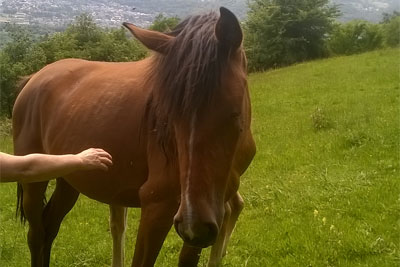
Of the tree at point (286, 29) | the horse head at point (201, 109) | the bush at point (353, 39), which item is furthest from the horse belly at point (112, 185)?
the bush at point (353, 39)

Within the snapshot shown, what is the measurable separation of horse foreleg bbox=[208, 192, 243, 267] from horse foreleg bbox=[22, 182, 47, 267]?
1.64m

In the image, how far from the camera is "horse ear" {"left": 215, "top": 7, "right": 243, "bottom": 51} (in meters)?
2.58

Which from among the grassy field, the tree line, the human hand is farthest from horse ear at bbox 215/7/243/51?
the tree line

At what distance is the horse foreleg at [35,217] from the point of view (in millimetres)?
4430

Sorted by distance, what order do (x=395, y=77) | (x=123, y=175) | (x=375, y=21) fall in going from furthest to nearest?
(x=375, y=21) < (x=395, y=77) < (x=123, y=175)

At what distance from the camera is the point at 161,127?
283cm

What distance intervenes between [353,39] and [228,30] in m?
34.6

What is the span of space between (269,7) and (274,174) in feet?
84.5

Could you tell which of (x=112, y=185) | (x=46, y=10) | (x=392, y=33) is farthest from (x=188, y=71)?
(x=392, y=33)

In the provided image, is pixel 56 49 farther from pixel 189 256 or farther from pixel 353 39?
pixel 189 256

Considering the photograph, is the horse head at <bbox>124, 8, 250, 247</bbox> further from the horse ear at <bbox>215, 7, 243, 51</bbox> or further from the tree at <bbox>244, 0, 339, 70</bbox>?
the tree at <bbox>244, 0, 339, 70</bbox>

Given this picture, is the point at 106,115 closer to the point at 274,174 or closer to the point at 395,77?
the point at 274,174

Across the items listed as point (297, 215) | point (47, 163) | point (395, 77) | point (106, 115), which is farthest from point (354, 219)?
point (395, 77)

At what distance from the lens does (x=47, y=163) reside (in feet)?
8.78
